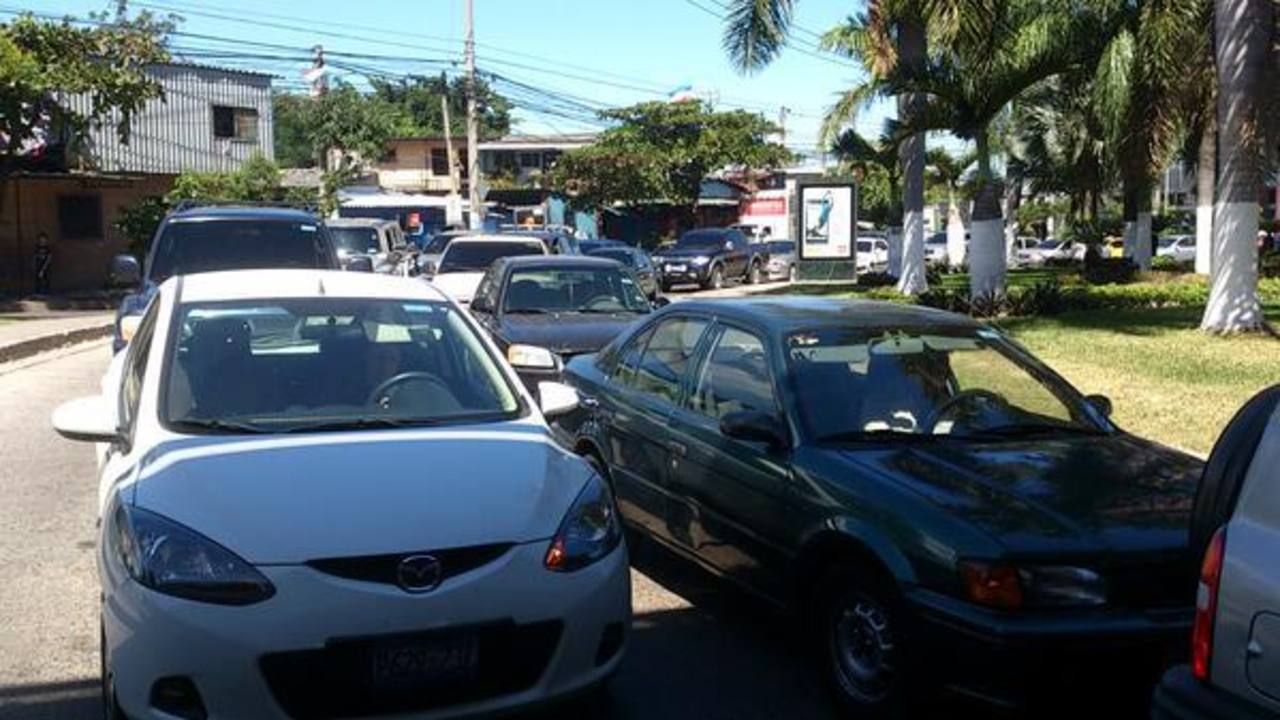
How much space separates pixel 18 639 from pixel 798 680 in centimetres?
342

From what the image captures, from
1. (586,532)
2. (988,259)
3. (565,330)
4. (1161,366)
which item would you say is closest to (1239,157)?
(1161,366)

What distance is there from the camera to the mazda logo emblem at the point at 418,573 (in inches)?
149

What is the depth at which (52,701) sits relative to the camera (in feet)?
15.7

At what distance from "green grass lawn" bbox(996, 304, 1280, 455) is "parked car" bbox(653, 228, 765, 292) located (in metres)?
16.5

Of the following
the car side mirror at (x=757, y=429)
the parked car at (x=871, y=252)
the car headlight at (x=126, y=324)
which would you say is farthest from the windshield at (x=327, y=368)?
the parked car at (x=871, y=252)

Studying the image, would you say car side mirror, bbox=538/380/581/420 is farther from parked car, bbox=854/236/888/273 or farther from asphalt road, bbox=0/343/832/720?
parked car, bbox=854/236/888/273

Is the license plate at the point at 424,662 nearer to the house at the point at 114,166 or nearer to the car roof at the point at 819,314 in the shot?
the car roof at the point at 819,314

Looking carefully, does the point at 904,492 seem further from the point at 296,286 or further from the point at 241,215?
the point at 241,215

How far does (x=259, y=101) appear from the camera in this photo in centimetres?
3912

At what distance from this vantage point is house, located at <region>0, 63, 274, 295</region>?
31.0m

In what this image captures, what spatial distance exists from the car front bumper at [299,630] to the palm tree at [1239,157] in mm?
13374

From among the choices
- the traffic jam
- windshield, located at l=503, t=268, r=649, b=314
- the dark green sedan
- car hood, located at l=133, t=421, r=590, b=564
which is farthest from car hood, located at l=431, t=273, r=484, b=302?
car hood, located at l=133, t=421, r=590, b=564

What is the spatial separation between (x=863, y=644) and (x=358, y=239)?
1964 centimetres

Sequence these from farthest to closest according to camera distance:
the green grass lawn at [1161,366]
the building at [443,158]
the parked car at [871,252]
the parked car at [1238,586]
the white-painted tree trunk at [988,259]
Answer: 1. the building at [443,158]
2. the parked car at [871,252]
3. the white-painted tree trunk at [988,259]
4. the green grass lawn at [1161,366]
5. the parked car at [1238,586]
